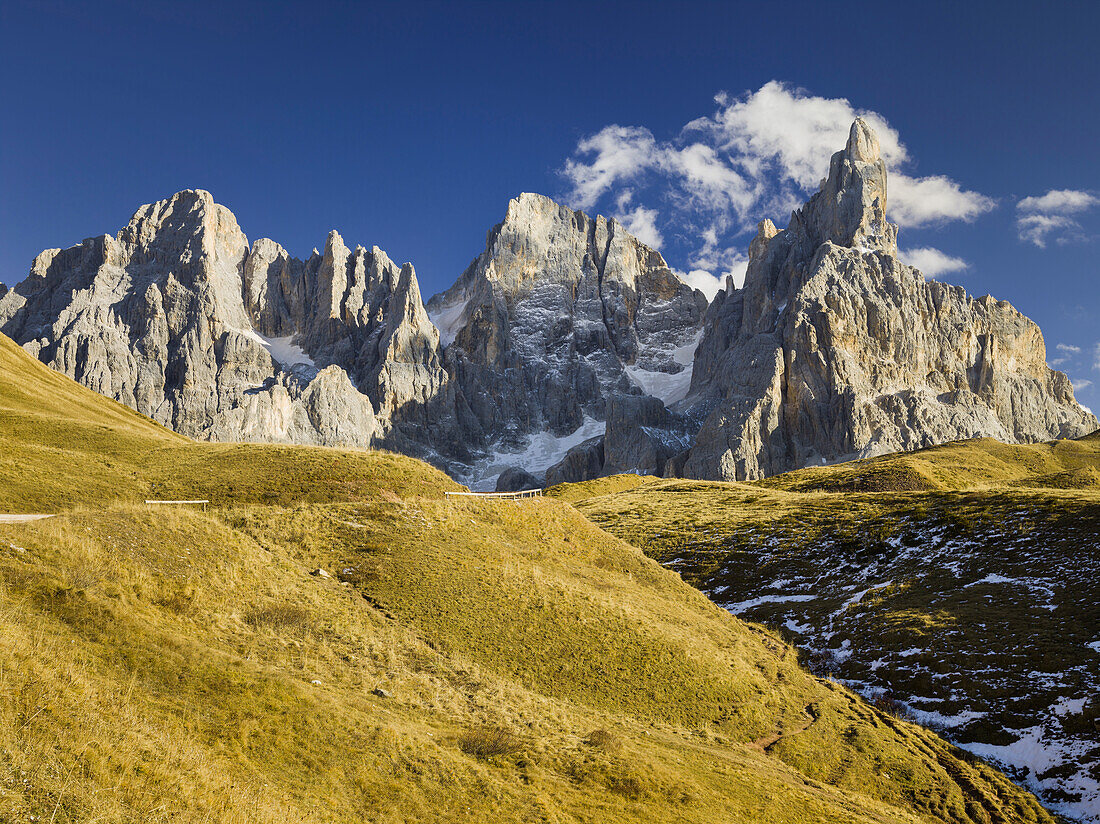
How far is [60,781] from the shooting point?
945 cm

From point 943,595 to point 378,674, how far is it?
40.5m

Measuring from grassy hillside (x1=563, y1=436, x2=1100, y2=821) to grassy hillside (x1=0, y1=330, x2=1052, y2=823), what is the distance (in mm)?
3573

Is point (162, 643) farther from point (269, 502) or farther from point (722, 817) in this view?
point (269, 502)

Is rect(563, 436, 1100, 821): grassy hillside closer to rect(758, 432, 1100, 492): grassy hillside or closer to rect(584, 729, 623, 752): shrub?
rect(758, 432, 1100, 492): grassy hillside

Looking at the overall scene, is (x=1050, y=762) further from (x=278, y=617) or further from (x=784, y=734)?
(x=278, y=617)

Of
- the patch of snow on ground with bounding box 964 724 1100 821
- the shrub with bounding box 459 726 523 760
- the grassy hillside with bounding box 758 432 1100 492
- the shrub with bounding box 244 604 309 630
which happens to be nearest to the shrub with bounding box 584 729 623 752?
the shrub with bounding box 459 726 523 760

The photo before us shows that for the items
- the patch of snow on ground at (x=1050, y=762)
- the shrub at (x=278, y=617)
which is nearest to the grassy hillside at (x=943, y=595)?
the patch of snow on ground at (x=1050, y=762)

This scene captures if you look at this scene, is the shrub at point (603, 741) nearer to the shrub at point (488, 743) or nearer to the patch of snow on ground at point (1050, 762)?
the shrub at point (488, 743)

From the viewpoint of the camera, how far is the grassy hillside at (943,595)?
30.1 m

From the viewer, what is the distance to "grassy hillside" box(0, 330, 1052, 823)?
1236 cm

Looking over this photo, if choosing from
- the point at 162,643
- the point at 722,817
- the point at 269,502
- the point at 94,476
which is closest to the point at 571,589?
the point at 722,817

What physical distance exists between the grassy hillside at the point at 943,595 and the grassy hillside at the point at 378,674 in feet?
11.7

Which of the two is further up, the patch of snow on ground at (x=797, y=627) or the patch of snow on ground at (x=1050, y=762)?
the patch of snow on ground at (x=797, y=627)

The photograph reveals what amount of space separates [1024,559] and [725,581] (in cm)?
2168
